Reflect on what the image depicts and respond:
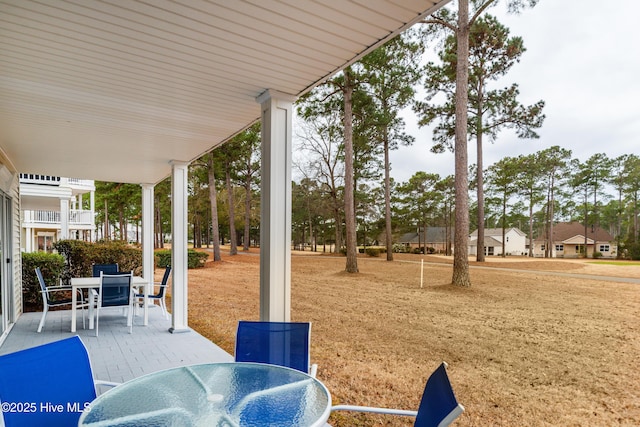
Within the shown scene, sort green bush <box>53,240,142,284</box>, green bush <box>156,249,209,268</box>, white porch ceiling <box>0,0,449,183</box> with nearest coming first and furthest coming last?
white porch ceiling <box>0,0,449,183</box>, green bush <box>53,240,142,284</box>, green bush <box>156,249,209,268</box>

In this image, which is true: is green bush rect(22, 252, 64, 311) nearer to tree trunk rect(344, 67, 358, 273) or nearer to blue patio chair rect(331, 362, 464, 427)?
blue patio chair rect(331, 362, 464, 427)

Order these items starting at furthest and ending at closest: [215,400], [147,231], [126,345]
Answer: [147,231] → [126,345] → [215,400]

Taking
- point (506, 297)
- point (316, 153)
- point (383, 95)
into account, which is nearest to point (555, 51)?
point (383, 95)

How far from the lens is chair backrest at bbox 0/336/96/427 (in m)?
1.49

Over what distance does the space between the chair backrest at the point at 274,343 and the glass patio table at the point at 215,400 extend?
0.36m

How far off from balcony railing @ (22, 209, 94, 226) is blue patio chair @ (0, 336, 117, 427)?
58.9 feet

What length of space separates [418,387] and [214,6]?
4.01 metres

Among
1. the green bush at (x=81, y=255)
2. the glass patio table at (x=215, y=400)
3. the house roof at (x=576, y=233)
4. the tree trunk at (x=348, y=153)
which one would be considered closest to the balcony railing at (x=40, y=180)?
the green bush at (x=81, y=255)

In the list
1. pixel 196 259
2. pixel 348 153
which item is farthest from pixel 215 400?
pixel 196 259

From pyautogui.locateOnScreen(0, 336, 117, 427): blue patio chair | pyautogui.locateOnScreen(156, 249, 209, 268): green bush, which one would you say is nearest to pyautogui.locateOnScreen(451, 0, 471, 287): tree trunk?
pyautogui.locateOnScreen(0, 336, 117, 427): blue patio chair

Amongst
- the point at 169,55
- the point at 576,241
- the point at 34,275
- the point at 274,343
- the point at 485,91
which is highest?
the point at 485,91

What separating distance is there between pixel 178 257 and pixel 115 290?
106cm

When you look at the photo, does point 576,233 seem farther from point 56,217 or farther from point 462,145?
point 56,217

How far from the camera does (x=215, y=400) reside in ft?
5.09
